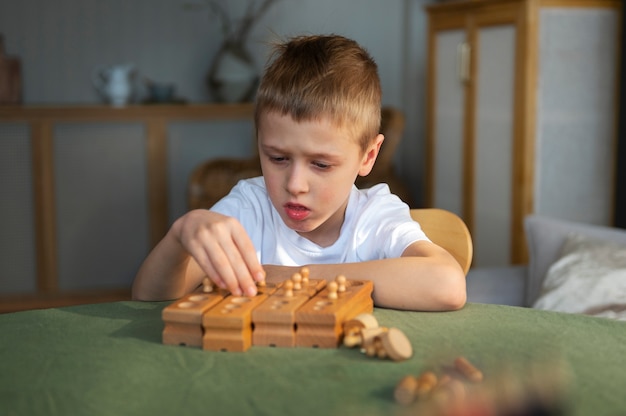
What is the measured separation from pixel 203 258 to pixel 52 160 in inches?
130

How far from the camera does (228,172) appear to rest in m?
4.27

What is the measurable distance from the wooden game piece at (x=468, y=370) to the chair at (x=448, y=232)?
2.13ft

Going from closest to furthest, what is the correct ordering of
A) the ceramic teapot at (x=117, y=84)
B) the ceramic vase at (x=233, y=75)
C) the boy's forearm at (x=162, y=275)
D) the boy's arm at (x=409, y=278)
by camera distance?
the boy's arm at (x=409, y=278) < the boy's forearm at (x=162, y=275) < the ceramic teapot at (x=117, y=84) < the ceramic vase at (x=233, y=75)

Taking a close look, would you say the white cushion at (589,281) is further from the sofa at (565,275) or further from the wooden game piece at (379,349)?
the wooden game piece at (379,349)

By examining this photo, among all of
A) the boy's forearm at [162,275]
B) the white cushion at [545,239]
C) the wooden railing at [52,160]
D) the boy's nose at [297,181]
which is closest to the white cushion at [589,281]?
the white cushion at [545,239]

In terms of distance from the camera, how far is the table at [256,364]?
955 millimetres

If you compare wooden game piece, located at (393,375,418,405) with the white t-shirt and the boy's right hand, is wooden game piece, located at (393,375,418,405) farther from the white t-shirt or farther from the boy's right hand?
the white t-shirt

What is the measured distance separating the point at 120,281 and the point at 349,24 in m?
1.97

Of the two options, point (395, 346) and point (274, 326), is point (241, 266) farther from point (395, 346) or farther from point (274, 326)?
point (395, 346)

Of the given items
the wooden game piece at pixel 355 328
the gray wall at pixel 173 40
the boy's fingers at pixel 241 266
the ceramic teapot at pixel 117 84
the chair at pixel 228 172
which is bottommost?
the chair at pixel 228 172

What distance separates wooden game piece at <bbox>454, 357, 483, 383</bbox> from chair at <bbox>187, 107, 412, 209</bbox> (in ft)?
10.5

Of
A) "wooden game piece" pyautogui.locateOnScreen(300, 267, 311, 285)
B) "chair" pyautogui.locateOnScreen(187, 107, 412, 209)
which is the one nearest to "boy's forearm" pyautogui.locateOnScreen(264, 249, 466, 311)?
"wooden game piece" pyautogui.locateOnScreen(300, 267, 311, 285)

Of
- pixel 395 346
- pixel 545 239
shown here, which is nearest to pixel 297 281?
pixel 395 346

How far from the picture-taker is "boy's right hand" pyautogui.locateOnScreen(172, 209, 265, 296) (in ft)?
4.14
